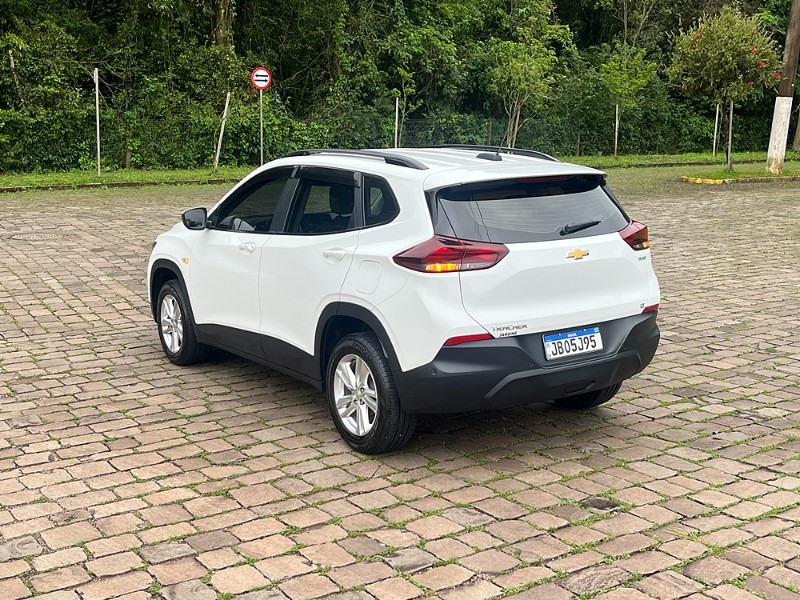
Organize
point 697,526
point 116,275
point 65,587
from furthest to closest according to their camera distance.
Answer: point 116,275
point 697,526
point 65,587

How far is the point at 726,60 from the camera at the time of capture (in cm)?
2523

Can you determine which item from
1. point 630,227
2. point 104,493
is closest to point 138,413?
point 104,493

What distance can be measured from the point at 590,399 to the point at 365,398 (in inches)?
→ 65.3

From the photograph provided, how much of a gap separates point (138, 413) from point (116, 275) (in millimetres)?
5437

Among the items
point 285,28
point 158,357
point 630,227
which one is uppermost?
point 285,28

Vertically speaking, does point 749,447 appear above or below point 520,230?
below

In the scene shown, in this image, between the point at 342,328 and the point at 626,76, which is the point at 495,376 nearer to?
the point at 342,328

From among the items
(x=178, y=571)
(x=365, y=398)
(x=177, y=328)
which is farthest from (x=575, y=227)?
(x=177, y=328)

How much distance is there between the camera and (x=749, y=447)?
594cm

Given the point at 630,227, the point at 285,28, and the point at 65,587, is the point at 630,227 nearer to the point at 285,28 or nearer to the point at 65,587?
the point at 65,587

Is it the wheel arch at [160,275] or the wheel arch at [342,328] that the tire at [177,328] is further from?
the wheel arch at [342,328]

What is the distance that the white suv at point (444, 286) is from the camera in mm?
5363

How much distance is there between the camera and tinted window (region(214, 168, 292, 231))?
6.73 m

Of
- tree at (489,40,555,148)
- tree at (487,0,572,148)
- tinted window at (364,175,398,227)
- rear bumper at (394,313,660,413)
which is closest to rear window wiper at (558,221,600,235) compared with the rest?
rear bumper at (394,313,660,413)
